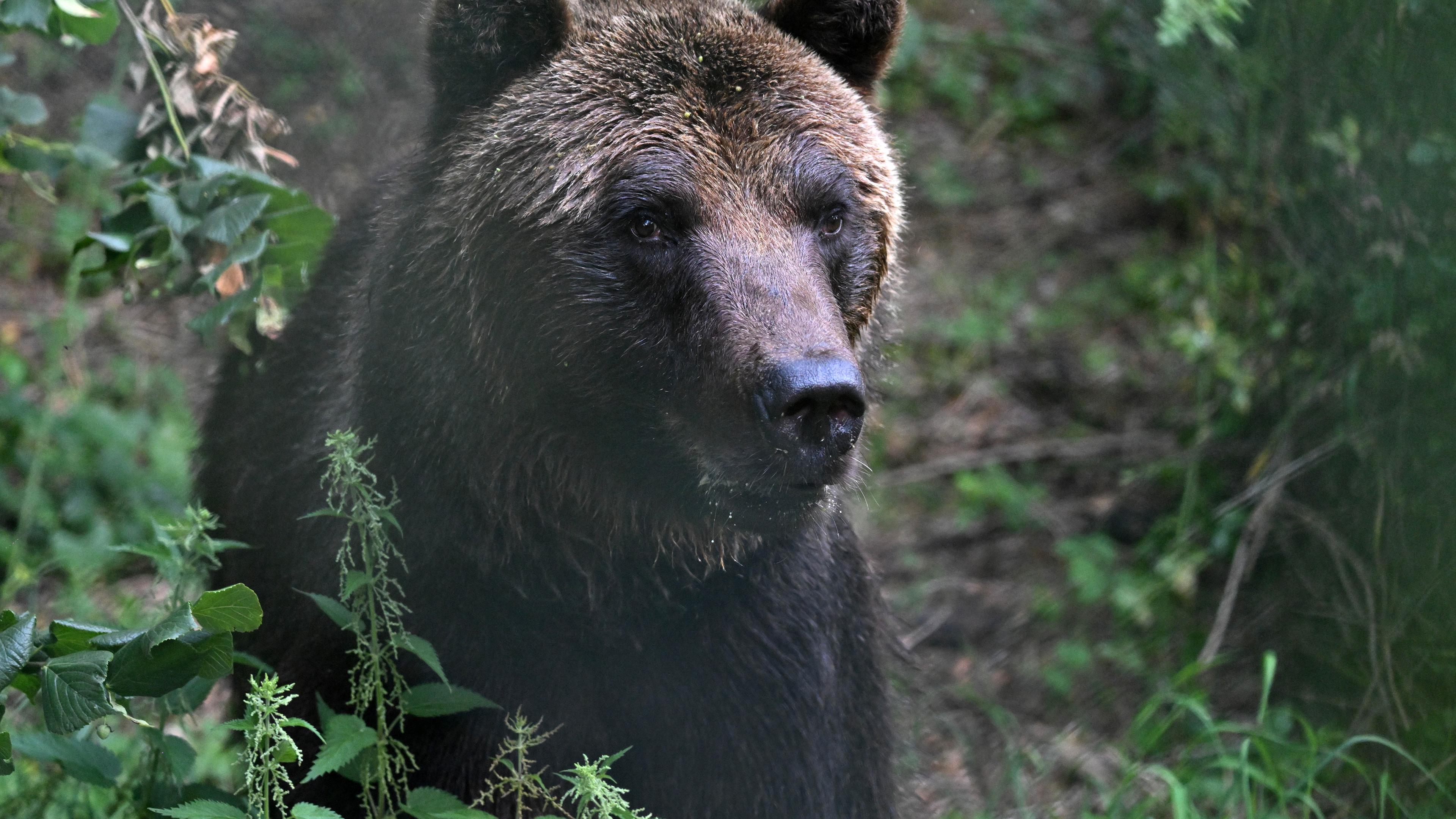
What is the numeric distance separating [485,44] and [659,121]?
1.62 feet

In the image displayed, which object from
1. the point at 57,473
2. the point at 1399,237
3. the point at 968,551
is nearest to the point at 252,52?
the point at 57,473

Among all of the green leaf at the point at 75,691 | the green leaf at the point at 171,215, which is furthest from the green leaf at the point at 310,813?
the green leaf at the point at 171,215

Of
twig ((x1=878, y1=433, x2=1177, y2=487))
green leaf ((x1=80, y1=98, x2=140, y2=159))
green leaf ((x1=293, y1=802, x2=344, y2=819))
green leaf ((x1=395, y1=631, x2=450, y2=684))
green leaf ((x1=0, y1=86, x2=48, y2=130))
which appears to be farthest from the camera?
twig ((x1=878, y1=433, x2=1177, y2=487))

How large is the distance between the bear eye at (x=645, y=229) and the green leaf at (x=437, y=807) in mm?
1380

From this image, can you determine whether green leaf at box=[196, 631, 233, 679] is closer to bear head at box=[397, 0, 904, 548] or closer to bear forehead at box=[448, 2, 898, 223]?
bear head at box=[397, 0, 904, 548]

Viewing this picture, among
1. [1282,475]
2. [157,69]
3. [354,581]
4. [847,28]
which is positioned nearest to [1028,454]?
[1282,475]

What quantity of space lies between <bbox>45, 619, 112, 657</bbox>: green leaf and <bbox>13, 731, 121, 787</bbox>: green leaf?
371 millimetres

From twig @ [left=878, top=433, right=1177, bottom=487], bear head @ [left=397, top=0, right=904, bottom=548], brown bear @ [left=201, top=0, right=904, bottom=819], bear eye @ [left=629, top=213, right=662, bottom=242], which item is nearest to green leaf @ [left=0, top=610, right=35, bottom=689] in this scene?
brown bear @ [left=201, top=0, right=904, bottom=819]

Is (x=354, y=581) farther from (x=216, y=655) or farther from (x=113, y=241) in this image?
(x=113, y=241)

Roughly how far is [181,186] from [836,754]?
8.24 ft

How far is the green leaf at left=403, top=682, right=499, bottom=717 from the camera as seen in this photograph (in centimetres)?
296

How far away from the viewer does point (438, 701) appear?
2.96 m

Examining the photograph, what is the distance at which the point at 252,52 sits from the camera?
21.2ft

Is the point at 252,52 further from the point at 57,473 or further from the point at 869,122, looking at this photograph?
the point at 869,122
